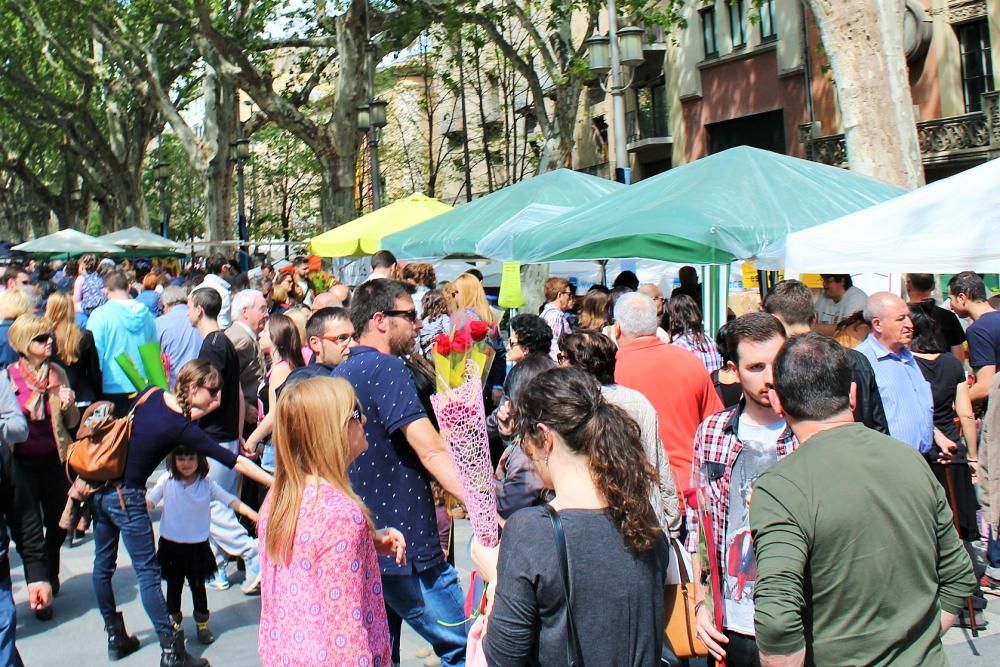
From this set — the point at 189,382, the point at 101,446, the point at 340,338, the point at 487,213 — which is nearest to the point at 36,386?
the point at 101,446

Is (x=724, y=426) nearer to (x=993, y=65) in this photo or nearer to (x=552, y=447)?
(x=552, y=447)

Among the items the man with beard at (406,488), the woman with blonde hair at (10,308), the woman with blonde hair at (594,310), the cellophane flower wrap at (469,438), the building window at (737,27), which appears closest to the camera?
the cellophane flower wrap at (469,438)

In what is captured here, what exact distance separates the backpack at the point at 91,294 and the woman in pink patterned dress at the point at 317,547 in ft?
38.4

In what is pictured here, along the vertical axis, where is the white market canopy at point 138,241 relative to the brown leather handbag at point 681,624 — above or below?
above

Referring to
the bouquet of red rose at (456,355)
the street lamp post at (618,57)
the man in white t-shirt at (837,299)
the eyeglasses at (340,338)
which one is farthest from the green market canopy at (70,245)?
the bouquet of red rose at (456,355)

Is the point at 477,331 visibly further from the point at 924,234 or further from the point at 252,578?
the point at 252,578

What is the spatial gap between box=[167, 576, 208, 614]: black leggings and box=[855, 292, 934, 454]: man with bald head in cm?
365

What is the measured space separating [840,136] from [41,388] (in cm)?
2296

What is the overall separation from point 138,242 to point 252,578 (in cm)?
1894

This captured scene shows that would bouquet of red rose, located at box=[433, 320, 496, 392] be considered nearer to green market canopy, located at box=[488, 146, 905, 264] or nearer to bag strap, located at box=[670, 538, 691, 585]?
bag strap, located at box=[670, 538, 691, 585]

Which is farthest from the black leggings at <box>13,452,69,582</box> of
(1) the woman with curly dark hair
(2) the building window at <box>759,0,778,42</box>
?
(2) the building window at <box>759,0,778,42</box>

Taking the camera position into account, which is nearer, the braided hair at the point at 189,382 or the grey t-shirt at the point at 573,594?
the grey t-shirt at the point at 573,594

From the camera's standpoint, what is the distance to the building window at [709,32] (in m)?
31.0

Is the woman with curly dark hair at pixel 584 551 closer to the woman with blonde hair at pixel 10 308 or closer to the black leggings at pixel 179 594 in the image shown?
the black leggings at pixel 179 594
